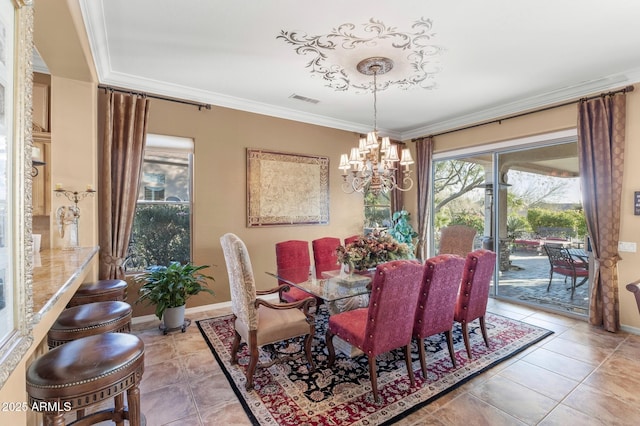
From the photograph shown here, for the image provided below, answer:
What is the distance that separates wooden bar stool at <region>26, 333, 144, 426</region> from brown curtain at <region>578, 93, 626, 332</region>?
15.7 ft

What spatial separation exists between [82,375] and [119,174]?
2.74m

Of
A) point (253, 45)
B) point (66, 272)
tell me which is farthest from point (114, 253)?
point (253, 45)

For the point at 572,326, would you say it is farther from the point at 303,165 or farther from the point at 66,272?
the point at 66,272

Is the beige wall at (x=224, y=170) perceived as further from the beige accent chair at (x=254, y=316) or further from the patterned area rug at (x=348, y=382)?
the beige accent chair at (x=254, y=316)

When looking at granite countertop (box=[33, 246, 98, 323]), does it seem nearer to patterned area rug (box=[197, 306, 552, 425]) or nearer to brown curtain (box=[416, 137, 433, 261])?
patterned area rug (box=[197, 306, 552, 425])

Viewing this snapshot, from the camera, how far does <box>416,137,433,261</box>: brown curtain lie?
5613 mm

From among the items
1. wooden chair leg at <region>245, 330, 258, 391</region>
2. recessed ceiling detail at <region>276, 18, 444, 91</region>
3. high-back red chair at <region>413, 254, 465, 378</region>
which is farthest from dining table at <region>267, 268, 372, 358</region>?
recessed ceiling detail at <region>276, 18, 444, 91</region>

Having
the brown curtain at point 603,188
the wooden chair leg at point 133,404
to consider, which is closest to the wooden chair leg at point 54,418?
the wooden chair leg at point 133,404

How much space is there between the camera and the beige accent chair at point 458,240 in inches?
163

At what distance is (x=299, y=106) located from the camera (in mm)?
4543

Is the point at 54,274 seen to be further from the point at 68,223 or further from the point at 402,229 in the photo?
the point at 402,229

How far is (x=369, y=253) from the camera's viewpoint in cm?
303

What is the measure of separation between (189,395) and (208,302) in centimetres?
194

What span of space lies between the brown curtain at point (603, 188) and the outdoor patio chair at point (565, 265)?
378mm
